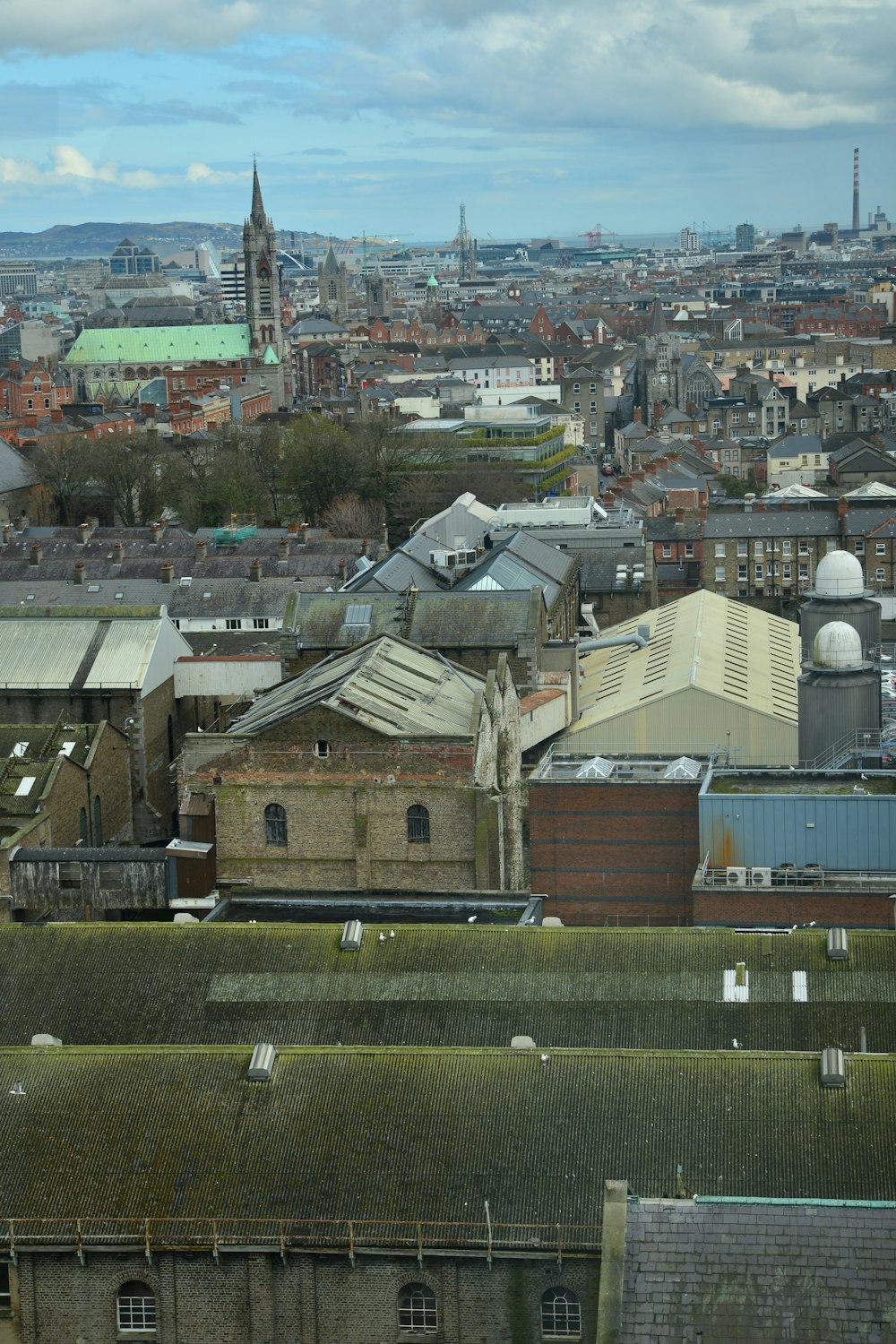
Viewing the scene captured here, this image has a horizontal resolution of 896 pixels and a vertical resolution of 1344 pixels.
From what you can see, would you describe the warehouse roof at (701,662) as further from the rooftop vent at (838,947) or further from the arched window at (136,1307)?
the arched window at (136,1307)

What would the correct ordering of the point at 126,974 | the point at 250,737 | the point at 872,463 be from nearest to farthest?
1. the point at 126,974
2. the point at 250,737
3. the point at 872,463

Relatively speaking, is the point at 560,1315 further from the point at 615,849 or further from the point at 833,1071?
the point at 615,849

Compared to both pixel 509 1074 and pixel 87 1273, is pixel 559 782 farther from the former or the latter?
pixel 87 1273

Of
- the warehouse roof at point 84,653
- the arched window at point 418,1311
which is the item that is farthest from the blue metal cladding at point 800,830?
the warehouse roof at point 84,653

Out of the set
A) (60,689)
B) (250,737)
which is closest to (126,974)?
(250,737)

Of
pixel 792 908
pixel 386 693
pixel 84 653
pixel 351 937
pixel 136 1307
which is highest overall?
pixel 386 693

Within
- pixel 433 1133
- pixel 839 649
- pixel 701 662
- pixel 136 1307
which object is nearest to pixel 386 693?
pixel 839 649
